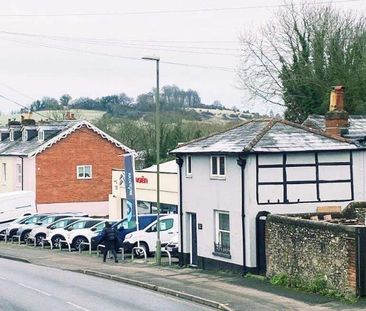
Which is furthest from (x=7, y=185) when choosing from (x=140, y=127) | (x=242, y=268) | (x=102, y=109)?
(x=102, y=109)

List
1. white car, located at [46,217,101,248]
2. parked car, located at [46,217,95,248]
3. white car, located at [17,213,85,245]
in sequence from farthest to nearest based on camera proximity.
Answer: white car, located at [17,213,85,245]
parked car, located at [46,217,95,248]
white car, located at [46,217,101,248]

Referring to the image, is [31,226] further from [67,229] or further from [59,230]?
[67,229]

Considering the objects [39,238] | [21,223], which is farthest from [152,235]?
[21,223]

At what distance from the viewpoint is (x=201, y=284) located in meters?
29.2

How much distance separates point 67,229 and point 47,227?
9.29 ft

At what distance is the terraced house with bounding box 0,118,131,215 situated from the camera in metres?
65.2

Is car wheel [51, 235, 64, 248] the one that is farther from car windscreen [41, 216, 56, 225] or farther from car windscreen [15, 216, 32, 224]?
car windscreen [15, 216, 32, 224]

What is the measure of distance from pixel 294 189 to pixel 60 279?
905cm

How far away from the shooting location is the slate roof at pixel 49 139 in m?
65.1

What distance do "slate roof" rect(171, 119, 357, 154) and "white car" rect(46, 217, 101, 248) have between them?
41.9ft

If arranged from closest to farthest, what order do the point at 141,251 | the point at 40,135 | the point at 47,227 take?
the point at 141,251
the point at 47,227
the point at 40,135

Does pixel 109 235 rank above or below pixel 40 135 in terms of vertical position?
below

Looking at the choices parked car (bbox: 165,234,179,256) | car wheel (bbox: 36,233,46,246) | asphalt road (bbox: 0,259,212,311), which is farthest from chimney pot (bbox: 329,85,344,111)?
car wheel (bbox: 36,233,46,246)

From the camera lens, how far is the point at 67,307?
2478cm
